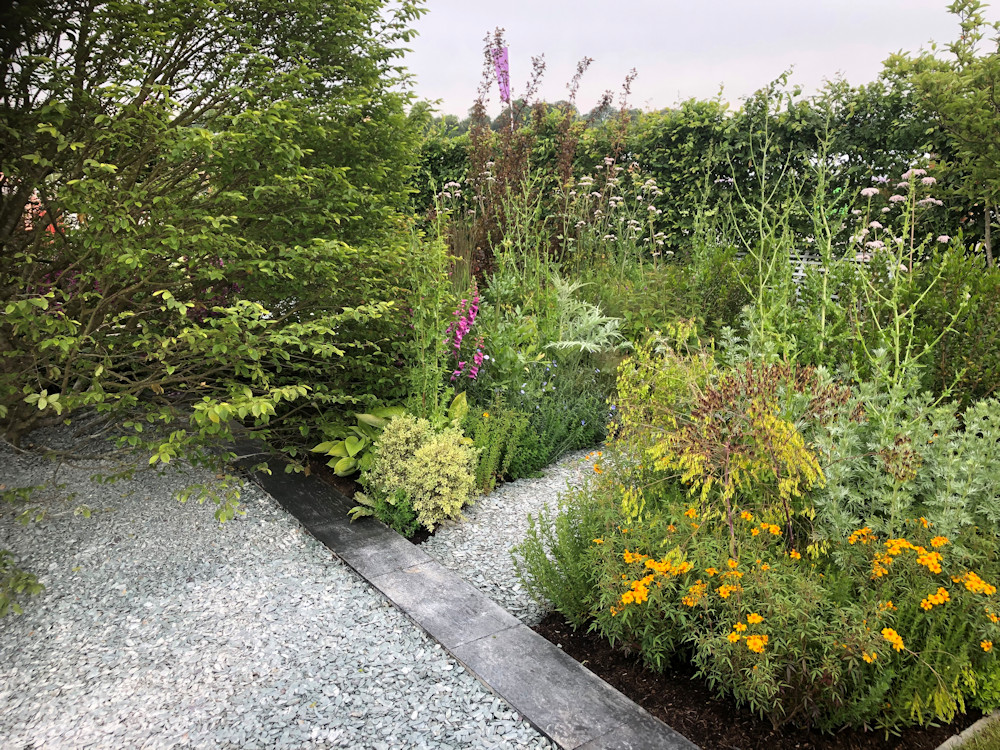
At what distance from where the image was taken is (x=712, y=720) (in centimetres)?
197

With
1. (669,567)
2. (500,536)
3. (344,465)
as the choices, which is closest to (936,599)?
(669,567)

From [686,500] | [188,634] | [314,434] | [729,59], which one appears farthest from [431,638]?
[729,59]

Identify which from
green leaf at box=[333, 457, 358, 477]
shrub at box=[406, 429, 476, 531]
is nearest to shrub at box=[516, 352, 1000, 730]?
shrub at box=[406, 429, 476, 531]

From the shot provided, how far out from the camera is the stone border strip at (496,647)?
185cm

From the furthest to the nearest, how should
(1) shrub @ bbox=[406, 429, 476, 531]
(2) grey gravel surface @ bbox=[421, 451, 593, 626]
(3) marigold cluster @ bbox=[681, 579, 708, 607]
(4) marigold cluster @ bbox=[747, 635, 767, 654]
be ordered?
(1) shrub @ bbox=[406, 429, 476, 531], (2) grey gravel surface @ bbox=[421, 451, 593, 626], (3) marigold cluster @ bbox=[681, 579, 708, 607], (4) marigold cluster @ bbox=[747, 635, 767, 654]

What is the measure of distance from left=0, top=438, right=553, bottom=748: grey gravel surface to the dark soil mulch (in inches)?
16.7

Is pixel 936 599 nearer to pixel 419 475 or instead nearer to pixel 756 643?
pixel 756 643

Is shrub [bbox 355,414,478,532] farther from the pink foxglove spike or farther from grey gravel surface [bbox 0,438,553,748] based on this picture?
the pink foxglove spike

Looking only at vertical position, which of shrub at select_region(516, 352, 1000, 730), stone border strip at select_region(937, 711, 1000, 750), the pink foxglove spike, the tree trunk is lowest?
stone border strip at select_region(937, 711, 1000, 750)

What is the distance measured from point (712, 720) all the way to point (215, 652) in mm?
1746

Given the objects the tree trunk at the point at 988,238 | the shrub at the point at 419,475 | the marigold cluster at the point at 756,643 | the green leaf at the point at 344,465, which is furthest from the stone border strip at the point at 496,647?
the tree trunk at the point at 988,238

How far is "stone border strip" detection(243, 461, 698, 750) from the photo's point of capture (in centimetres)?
185

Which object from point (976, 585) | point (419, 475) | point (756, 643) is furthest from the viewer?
point (419, 475)

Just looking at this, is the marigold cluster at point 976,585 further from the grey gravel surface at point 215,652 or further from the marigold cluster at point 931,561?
the grey gravel surface at point 215,652
